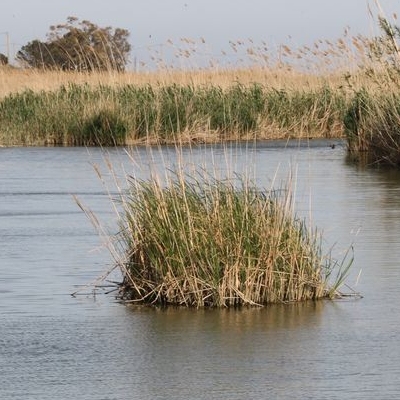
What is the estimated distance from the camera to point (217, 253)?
849 cm

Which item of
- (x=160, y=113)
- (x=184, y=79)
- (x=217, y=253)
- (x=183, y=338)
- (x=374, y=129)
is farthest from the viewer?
(x=184, y=79)

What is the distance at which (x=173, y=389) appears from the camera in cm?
619

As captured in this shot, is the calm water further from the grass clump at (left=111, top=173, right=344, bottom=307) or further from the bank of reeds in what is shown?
the bank of reeds

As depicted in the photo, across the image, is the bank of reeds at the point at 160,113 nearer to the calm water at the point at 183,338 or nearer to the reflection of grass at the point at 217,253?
the calm water at the point at 183,338

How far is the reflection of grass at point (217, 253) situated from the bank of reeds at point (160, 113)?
1711 centimetres

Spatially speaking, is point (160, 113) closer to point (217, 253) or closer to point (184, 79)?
point (184, 79)

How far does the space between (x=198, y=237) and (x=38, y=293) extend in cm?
119

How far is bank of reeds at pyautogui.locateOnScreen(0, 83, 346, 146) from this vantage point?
27.0 meters

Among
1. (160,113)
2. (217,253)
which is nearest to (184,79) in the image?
(160,113)

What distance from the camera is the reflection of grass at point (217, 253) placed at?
8.46 m

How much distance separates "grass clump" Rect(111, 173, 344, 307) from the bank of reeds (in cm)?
1711

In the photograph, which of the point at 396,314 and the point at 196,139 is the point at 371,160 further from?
the point at 396,314

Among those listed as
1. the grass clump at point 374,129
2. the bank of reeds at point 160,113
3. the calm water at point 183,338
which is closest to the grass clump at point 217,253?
the calm water at point 183,338

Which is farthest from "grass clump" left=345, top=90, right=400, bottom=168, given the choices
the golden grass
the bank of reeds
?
the golden grass
